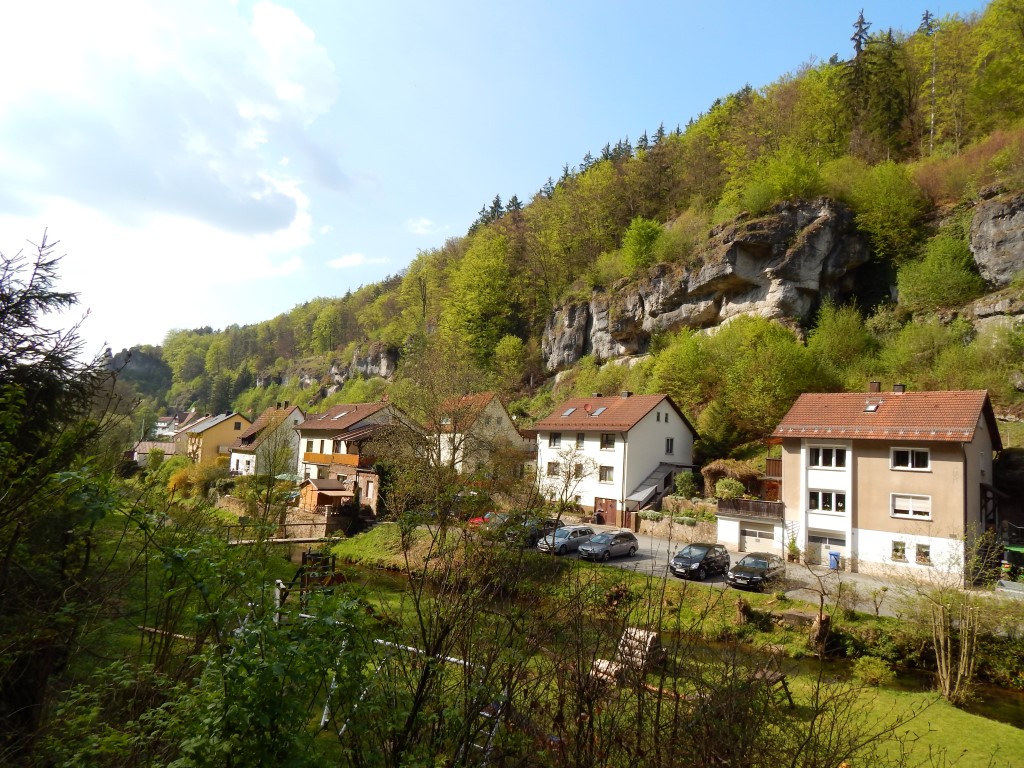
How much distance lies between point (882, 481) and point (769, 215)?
1084 inches

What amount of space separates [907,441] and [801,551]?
19.8ft

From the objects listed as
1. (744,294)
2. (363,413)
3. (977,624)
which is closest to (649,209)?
(744,294)

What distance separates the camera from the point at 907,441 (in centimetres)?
2166

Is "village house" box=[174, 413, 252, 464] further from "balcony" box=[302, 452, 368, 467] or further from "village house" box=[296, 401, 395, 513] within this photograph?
"balcony" box=[302, 452, 368, 467]

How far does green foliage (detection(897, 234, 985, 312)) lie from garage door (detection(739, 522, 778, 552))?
22220 millimetres

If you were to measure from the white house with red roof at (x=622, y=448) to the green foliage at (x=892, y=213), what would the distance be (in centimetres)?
2147

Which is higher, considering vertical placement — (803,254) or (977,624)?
(803,254)

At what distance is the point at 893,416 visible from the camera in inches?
894

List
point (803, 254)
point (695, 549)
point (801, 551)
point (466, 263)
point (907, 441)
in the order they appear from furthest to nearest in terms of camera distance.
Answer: point (466, 263) < point (803, 254) < point (801, 551) < point (907, 441) < point (695, 549)

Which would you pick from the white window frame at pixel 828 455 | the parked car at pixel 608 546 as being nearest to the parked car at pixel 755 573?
the parked car at pixel 608 546

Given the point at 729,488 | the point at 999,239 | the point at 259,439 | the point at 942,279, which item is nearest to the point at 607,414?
→ the point at 729,488

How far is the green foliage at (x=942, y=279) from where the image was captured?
34969 millimetres

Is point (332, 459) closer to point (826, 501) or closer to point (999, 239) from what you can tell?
point (826, 501)

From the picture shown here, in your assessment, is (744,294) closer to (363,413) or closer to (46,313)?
(363,413)
